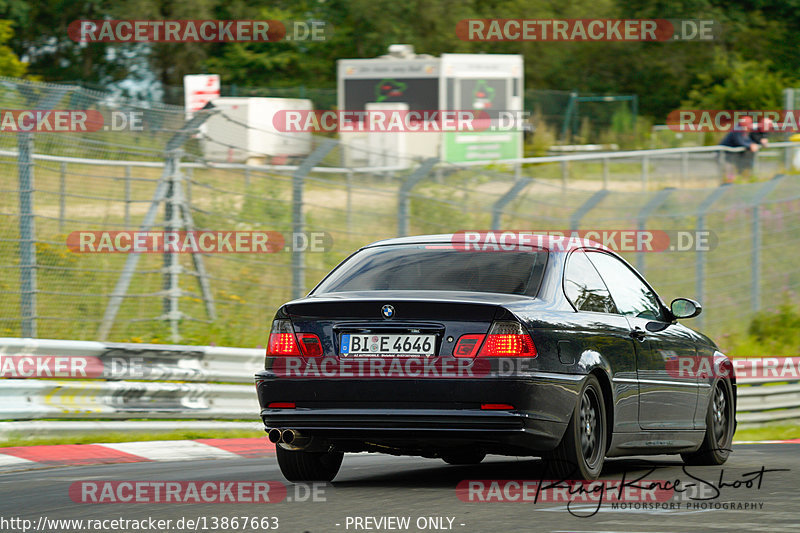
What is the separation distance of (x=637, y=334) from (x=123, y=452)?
4.06 meters

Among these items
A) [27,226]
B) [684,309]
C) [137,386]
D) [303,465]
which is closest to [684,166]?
[27,226]

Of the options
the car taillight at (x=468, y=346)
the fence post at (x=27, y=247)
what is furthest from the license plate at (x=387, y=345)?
the fence post at (x=27, y=247)

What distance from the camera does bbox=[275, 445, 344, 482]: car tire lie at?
8.55 meters

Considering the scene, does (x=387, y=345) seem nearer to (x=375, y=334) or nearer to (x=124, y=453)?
(x=375, y=334)

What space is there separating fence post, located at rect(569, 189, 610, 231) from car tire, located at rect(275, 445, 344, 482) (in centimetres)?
855

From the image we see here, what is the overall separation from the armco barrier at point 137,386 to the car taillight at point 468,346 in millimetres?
4717

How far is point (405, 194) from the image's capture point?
15.3 meters

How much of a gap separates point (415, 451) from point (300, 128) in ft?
109

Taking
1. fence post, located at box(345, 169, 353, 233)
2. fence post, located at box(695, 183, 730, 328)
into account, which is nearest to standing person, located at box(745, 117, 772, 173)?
fence post, located at box(695, 183, 730, 328)

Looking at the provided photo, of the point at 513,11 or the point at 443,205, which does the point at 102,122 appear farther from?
the point at 513,11

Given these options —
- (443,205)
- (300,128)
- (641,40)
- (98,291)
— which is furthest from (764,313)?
(641,40)

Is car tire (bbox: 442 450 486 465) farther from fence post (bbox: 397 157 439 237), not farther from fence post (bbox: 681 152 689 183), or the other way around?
fence post (bbox: 681 152 689 183)

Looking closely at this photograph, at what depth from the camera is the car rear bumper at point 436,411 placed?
25.2 feet

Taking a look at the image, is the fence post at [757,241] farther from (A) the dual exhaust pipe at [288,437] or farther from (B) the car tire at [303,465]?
(A) the dual exhaust pipe at [288,437]
